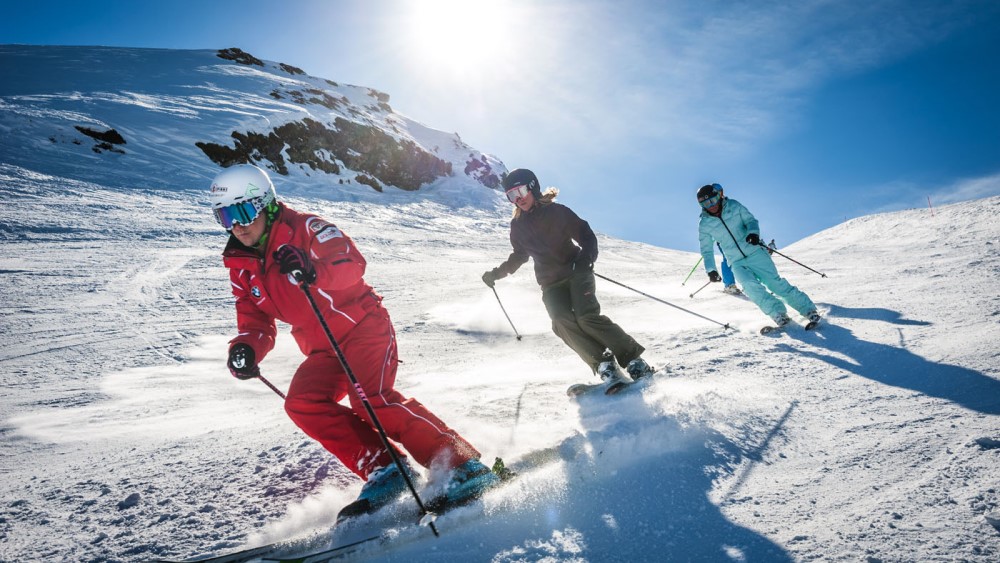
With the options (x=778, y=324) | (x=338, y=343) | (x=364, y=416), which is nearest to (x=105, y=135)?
(x=338, y=343)

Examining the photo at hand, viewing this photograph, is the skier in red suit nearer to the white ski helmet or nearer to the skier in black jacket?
the white ski helmet

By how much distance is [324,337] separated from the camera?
9.66 feet

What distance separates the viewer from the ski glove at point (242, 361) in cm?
276

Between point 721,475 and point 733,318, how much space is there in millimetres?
5472

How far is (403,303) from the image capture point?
946cm

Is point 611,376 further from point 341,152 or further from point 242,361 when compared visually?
point 341,152

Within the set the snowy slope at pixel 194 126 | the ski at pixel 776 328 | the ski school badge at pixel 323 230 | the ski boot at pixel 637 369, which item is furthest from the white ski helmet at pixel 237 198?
the snowy slope at pixel 194 126

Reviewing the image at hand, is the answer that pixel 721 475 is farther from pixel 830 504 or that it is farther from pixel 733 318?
pixel 733 318

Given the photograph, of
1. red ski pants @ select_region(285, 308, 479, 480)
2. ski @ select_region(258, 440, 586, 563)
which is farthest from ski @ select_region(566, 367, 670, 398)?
red ski pants @ select_region(285, 308, 479, 480)

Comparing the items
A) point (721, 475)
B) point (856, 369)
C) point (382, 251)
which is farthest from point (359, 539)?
point (382, 251)

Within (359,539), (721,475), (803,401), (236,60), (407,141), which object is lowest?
(359,539)

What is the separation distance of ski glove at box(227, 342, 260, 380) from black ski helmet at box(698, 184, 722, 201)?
5868mm

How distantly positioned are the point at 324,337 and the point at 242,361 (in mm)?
470

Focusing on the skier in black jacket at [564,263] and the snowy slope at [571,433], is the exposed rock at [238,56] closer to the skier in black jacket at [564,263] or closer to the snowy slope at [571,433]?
the snowy slope at [571,433]
